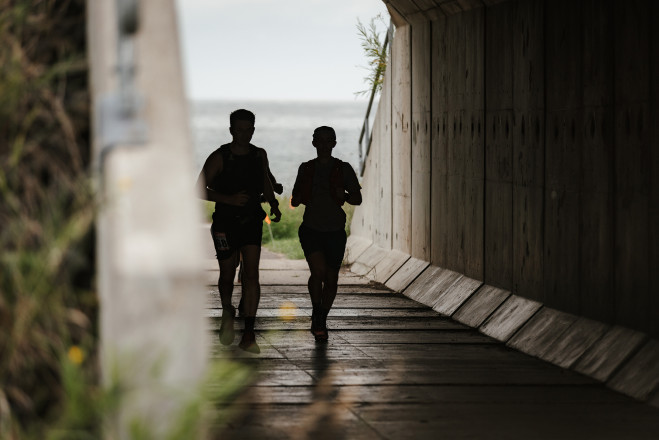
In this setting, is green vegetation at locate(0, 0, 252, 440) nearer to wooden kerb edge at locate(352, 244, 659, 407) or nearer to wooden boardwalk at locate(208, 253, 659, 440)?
wooden boardwalk at locate(208, 253, 659, 440)

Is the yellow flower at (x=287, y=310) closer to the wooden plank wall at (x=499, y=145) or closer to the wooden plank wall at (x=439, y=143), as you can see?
the wooden plank wall at (x=439, y=143)

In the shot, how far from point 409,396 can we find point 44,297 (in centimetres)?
526

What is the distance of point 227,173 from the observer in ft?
36.9

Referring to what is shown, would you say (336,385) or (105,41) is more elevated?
(105,41)

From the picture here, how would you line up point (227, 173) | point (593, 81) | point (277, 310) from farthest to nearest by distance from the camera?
point (277, 310)
point (227, 173)
point (593, 81)

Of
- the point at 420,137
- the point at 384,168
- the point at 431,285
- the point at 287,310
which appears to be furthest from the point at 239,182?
the point at 384,168

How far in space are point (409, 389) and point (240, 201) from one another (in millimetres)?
2522

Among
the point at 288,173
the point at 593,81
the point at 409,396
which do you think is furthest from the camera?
the point at 288,173

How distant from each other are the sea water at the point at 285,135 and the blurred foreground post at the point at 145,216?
56.3 metres

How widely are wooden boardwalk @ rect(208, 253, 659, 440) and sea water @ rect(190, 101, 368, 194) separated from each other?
160 ft

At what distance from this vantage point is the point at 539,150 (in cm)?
1191

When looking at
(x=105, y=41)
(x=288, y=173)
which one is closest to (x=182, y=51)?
(x=105, y=41)

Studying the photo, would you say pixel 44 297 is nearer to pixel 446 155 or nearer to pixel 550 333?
pixel 550 333

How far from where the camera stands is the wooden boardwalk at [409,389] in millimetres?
8133
